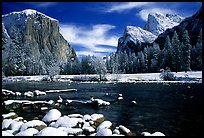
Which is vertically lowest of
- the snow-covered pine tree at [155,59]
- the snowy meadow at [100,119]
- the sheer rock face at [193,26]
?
the snowy meadow at [100,119]

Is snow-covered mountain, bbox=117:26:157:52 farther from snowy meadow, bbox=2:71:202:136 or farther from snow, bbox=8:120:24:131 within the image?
snow, bbox=8:120:24:131

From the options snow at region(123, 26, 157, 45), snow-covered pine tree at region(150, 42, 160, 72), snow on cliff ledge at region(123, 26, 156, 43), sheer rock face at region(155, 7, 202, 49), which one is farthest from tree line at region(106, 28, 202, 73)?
snow on cliff ledge at region(123, 26, 156, 43)

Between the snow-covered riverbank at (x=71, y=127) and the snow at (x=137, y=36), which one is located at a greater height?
the snow at (x=137, y=36)

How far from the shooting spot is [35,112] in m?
18.1

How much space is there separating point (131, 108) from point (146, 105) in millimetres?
1727

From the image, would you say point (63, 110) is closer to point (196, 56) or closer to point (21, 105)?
point (21, 105)

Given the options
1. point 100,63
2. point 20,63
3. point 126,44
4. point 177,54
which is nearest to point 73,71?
point 100,63


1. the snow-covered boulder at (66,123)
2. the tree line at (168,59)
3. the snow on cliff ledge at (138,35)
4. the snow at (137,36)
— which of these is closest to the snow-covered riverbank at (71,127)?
the snow-covered boulder at (66,123)

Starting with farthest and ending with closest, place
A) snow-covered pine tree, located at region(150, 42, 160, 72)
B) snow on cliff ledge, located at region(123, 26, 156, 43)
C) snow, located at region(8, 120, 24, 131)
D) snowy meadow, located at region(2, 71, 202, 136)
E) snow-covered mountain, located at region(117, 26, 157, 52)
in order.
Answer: snow on cliff ledge, located at region(123, 26, 156, 43) → snow-covered mountain, located at region(117, 26, 157, 52) → snow-covered pine tree, located at region(150, 42, 160, 72) → snow, located at region(8, 120, 24, 131) → snowy meadow, located at region(2, 71, 202, 136)

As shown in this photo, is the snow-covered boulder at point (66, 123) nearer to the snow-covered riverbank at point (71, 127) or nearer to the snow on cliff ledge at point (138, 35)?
the snow-covered riverbank at point (71, 127)

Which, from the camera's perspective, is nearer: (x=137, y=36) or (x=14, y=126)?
(x=14, y=126)

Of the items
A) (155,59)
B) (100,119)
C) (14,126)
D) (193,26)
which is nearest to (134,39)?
(193,26)

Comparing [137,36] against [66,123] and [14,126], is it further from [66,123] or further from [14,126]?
[14,126]

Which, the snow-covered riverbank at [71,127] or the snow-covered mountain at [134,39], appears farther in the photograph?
the snow-covered mountain at [134,39]
